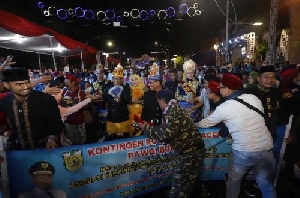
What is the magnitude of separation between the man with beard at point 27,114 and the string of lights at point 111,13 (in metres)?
18.0

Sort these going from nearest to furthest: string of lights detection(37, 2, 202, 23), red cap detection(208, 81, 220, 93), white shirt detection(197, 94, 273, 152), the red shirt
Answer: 1. white shirt detection(197, 94, 273, 152)
2. red cap detection(208, 81, 220, 93)
3. the red shirt
4. string of lights detection(37, 2, 202, 23)

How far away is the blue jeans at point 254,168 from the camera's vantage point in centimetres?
381

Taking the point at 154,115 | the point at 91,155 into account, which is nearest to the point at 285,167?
the point at 154,115

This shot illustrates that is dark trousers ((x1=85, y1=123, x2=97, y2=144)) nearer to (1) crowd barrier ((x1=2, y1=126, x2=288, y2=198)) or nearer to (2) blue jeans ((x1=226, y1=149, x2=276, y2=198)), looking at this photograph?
(1) crowd barrier ((x1=2, y1=126, x2=288, y2=198))

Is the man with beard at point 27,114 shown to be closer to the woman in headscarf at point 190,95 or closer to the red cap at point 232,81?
the red cap at point 232,81

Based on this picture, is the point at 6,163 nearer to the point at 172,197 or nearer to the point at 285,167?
the point at 172,197

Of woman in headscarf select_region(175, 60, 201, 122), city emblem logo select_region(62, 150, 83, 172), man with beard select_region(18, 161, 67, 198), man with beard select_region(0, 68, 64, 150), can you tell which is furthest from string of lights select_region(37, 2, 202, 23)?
man with beard select_region(18, 161, 67, 198)

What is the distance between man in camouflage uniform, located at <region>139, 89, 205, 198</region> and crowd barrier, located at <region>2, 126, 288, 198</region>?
0.64 meters

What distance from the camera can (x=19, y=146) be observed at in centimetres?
381

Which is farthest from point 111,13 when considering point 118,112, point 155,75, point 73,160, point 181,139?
point 181,139

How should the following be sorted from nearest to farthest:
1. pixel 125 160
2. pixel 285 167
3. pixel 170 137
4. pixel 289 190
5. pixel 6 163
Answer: pixel 6 163 → pixel 170 137 → pixel 125 160 → pixel 289 190 → pixel 285 167

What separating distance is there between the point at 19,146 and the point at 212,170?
341 centimetres

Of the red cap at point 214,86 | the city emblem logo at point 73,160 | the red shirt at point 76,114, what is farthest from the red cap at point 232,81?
the red shirt at point 76,114

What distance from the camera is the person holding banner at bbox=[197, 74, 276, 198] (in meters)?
3.74
